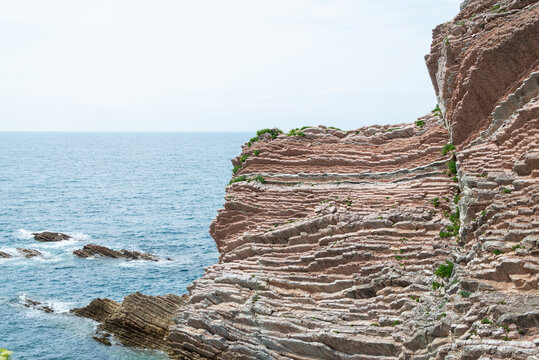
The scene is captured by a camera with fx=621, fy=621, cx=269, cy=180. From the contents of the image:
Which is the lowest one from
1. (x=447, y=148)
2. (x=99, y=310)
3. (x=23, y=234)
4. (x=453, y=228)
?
(x=99, y=310)

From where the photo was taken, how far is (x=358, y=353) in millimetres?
32156

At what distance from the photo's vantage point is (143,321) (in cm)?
4406

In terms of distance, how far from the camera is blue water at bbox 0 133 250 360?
46.8m

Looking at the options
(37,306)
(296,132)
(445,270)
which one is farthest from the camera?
(37,306)

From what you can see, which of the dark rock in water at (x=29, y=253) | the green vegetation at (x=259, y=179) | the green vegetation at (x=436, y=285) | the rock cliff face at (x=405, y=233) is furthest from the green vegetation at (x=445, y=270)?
the dark rock in water at (x=29, y=253)

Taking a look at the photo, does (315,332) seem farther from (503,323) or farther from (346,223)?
(503,323)

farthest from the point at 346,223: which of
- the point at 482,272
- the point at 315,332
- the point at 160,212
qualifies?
the point at 160,212

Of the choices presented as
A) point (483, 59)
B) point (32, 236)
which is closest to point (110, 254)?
point (32, 236)

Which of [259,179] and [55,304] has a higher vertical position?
[259,179]

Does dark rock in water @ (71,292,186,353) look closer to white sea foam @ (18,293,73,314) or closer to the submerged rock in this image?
white sea foam @ (18,293,73,314)

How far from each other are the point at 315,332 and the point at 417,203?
10677mm

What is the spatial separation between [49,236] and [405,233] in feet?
175

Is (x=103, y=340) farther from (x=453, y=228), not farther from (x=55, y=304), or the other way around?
(x=453, y=228)

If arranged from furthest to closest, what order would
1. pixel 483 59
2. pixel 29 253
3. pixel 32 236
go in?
pixel 32 236 → pixel 29 253 → pixel 483 59
